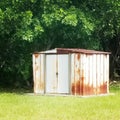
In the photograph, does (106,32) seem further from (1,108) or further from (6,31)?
(1,108)

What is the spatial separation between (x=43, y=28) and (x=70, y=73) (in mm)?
3489

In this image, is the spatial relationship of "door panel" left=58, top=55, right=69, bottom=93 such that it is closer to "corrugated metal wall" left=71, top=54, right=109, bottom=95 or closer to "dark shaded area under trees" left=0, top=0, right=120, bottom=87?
"corrugated metal wall" left=71, top=54, right=109, bottom=95

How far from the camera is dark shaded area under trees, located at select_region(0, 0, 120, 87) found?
22.0 metres

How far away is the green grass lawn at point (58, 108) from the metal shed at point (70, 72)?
994 mm

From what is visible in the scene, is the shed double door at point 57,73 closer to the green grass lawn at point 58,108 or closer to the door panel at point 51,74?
the door panel at point 51,74

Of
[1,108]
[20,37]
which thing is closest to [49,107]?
[1,108]

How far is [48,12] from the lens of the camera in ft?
73.3

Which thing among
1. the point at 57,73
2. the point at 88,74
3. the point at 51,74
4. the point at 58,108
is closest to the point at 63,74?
the point at 57,73

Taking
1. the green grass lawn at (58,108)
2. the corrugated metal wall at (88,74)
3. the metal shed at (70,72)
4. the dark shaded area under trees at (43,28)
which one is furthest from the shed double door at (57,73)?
the dark shaded area under trees at (43,28)

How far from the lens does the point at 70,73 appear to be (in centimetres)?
2036

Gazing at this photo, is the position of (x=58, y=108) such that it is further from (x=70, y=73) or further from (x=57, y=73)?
(x=57, y=73)

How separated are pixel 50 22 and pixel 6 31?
87.6 inches

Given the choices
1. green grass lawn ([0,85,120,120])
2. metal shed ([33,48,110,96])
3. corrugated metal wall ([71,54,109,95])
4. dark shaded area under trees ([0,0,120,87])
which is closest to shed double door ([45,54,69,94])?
metal shed ([33,48,110,96])

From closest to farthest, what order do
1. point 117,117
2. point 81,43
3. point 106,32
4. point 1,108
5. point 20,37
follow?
point 117,117
point 1,108
point 20,37
point 81,43
point 106,32
